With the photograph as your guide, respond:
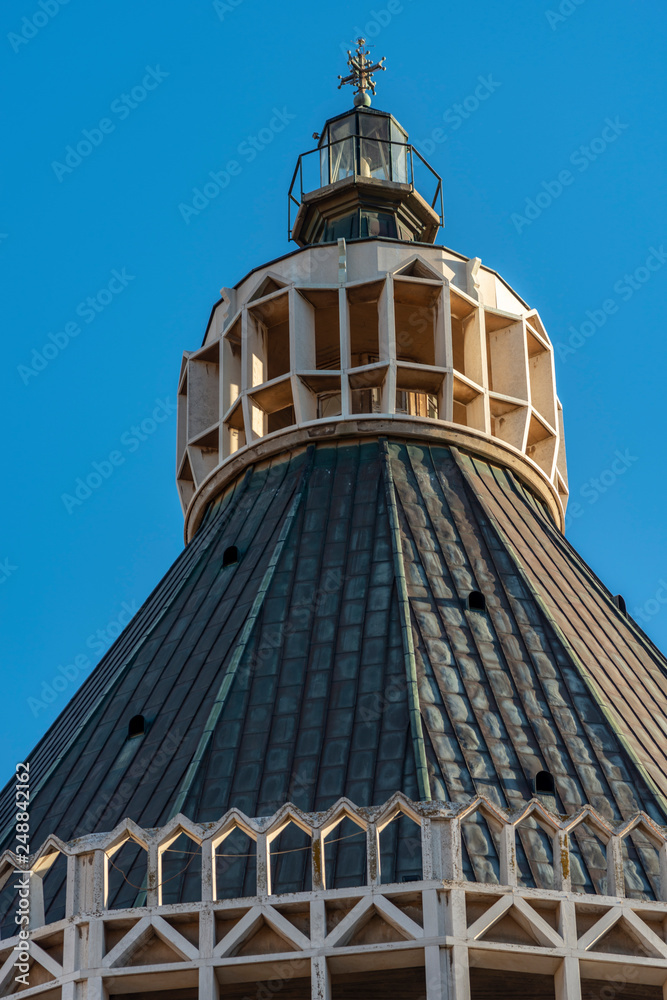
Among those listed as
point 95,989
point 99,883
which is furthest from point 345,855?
point 95,989

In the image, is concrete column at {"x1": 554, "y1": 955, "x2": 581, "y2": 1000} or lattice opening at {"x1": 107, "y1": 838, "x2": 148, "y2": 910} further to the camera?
lattice opening at {"x1": 107, "y1": 838, "x2": 148, "y2": 910}

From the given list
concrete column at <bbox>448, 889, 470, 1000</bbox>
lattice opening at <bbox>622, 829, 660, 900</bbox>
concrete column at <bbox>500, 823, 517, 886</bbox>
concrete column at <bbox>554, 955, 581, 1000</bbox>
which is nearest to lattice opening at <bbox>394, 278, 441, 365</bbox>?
lattice opening at <bbox>622, 829, 660, 900</bbox>

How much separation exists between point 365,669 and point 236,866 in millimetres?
5426

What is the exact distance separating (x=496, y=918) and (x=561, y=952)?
3.48ft

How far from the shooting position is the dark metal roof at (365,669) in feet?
130

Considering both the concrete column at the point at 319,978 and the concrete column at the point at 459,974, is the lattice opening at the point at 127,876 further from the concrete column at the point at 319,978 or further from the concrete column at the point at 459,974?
the concrete column at the point at 459,974

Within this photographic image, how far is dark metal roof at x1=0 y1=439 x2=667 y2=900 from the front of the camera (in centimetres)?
3953

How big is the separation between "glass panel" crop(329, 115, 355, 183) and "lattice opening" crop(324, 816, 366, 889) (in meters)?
23.3

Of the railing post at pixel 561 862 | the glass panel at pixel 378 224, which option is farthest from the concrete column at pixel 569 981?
the glass panel at pixel 378 224

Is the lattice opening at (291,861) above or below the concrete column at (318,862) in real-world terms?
above

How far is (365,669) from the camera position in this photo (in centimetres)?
4166

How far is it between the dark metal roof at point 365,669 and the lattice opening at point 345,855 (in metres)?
1.01

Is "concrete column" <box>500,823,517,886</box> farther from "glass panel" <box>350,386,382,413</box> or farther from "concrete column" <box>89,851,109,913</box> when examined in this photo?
"glass panel" <box>350,386,382,413</box>

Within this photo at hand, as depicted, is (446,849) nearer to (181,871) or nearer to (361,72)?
(181,871)
